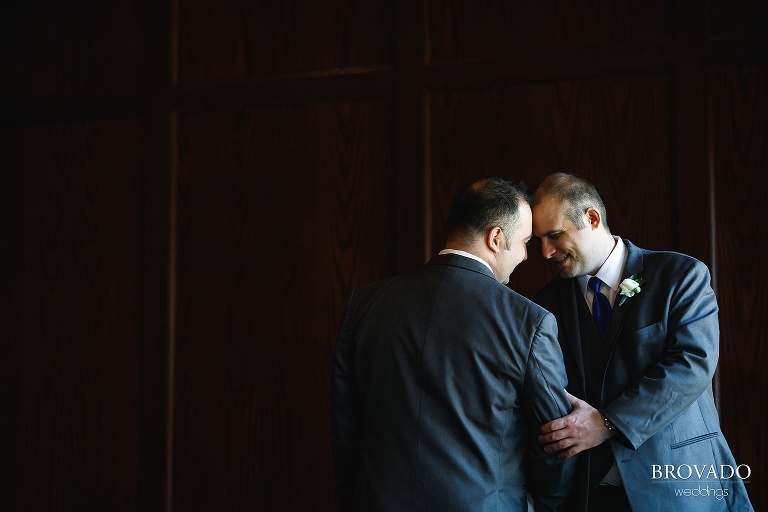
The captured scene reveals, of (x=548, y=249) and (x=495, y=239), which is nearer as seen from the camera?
(x=495, y=239)

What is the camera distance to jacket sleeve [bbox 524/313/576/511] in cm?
211

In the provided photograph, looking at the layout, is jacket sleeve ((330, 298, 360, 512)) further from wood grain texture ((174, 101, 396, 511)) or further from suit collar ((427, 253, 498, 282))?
wood grain texture ((174, 101, 396, 511))

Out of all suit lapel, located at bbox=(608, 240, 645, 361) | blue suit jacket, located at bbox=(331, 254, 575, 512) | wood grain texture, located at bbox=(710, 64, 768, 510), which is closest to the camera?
blue suit jacket, located at bbox=(331, 254, 575, 512)

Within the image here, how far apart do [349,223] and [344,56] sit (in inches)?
31.7

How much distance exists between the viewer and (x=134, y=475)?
3945 millimetres

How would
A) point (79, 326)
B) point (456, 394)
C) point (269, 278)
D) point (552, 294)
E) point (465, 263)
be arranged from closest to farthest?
point (456, 394) < point (465, 263) < point (552, 294) < point (269, 278) < point (79, 326)

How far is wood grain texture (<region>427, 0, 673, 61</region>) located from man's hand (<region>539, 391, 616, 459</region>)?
5.70ft

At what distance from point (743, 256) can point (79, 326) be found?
10.6ft

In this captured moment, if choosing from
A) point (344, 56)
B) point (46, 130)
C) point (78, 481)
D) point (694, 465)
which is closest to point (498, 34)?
point (344, 56)

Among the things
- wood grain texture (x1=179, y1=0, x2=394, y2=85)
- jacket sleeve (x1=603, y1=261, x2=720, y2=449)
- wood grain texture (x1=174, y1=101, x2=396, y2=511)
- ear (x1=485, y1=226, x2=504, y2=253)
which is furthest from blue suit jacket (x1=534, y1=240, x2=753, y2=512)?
wood grain texture (x1=179, y1=0, x2=394, y2=85)

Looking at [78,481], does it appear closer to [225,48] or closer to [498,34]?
[225,48]

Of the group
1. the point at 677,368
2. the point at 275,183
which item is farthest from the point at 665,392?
the point at 275,183

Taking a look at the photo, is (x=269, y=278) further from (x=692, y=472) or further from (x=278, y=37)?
(x=692, y=472)

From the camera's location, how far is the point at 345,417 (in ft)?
7.94
